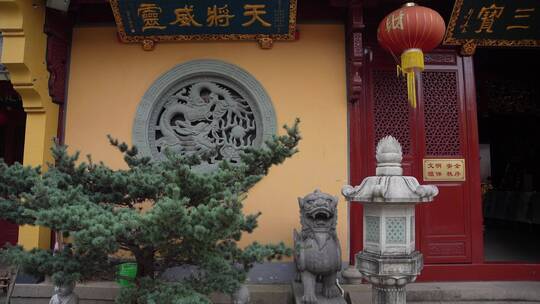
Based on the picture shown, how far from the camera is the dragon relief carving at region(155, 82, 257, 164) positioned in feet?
16.4

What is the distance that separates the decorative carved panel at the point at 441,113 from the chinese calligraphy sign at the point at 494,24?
0.45 m

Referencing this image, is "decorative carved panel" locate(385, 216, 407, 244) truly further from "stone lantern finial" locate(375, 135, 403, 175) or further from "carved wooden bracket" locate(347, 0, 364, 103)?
"carved wooden bracket" locate(347, 0, 364, 103)

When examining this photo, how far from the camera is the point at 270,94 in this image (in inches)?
199

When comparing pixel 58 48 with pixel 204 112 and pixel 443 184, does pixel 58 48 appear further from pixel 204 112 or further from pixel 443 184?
pixel 443 184

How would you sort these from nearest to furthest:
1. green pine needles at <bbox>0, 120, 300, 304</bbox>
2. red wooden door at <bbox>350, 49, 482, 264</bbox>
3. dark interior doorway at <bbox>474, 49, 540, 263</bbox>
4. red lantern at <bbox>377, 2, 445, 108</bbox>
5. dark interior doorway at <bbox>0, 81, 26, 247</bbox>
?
green pine needles at <bbox>0, 120, 300, 304</bbox>
red lantern at <bbox>377, 2, 445, 108</bbox>
red wooden door at <bbox>350, 49, 482, 264</bbox>
dark interior doorway at <bbox>0, 81, 26, 247</bbox>
dark interior doorway at <bbox>474, 49, 540, 263</bbox>

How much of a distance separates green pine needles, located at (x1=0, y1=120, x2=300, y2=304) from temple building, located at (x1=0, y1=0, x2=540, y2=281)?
1.65 metres

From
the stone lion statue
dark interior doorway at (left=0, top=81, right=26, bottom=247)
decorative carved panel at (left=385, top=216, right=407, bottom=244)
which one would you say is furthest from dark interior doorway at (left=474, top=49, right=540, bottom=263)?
dark interior doorway at (left=0, top=81, right=26, bottom=247)

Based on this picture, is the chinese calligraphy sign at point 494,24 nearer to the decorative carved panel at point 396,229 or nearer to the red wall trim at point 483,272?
the red wall trim at point 483,272

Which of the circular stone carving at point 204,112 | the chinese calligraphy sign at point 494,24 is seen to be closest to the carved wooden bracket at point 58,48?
the circular stone carving at point 204,112

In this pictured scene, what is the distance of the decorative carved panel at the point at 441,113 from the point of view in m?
5.09

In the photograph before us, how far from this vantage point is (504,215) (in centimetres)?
975

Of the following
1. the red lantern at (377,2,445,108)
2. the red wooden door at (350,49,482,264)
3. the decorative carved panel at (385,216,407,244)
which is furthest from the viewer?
the red wooden door at (350,49,482,264)

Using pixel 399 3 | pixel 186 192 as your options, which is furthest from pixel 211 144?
pixel 399 3

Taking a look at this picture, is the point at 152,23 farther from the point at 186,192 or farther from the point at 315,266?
the point at 315,266
